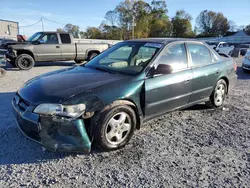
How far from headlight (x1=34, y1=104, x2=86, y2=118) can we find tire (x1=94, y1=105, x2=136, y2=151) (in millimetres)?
346

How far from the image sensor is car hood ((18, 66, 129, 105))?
275cm

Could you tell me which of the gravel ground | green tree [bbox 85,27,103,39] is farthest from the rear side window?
green tree [bbox 85,27,103,39]

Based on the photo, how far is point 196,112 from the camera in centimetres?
470

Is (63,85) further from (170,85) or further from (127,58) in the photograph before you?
(170,85)

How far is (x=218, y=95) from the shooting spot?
4855mm

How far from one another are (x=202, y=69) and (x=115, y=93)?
7.24 ft

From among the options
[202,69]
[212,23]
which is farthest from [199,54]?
[212,23]

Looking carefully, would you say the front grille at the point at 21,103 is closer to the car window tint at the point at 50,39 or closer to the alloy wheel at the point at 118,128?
the alloy wheel at the point at 118,128

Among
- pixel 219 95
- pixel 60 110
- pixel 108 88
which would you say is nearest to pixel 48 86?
pixel 60 110

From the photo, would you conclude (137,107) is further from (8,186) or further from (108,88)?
(8,186)

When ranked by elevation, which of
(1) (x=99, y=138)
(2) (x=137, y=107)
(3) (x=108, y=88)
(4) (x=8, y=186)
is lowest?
(4) (x=8, y=186)

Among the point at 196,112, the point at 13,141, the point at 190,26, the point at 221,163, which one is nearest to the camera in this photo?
the point at 221,163

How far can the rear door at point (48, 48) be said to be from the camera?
33.5 feet

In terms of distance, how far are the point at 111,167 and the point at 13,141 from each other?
5.44 ft
